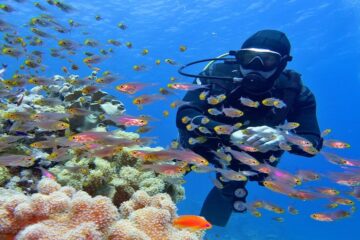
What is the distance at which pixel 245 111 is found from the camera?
19.9 feet

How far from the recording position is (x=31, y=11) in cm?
3847

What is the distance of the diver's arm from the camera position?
20.4 feet

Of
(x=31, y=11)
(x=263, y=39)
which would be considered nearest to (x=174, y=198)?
(x=263, y=39)

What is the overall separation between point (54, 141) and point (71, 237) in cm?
258

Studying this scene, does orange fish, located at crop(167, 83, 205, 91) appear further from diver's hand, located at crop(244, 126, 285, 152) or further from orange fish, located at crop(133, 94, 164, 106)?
diver's hand, located at crop(244, 126, 285, 152)

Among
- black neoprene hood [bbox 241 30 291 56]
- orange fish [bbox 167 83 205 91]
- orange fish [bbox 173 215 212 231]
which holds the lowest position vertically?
orange fish [bbox 173 215 212 231]

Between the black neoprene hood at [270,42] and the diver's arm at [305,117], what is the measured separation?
840 mm

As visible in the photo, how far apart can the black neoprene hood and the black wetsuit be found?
0.44 meters

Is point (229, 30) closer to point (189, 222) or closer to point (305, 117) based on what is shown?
point (305, 117)

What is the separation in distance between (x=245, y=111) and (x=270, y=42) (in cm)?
134

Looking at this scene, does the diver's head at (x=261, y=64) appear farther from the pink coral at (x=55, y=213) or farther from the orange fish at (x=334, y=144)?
the pink coral at (x=55, y=213)

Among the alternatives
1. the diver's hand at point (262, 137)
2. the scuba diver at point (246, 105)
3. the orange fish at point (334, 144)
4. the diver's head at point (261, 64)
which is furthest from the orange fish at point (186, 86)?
the orange fish at point (334, 144)

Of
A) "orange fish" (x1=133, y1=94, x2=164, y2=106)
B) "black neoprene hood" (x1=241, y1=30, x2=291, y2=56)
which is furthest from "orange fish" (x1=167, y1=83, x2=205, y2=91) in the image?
"black neoprene hood" (x1=241, y1=30, x2=291, y2=56)

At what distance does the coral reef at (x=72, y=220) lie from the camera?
2.72 meters
